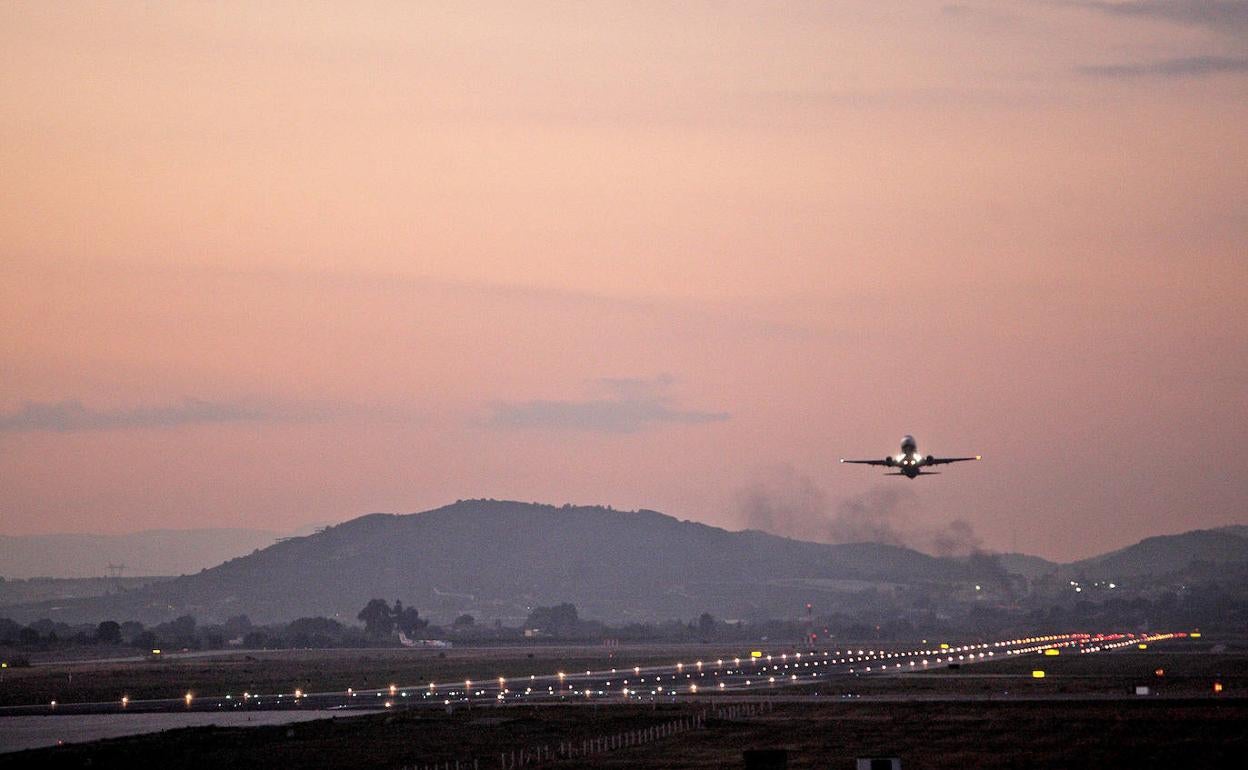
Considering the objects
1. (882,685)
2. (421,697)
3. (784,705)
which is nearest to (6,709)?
(421,697)

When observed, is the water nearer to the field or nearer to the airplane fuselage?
the field

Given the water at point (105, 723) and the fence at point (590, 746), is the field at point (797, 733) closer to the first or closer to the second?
the fence at point (590, 746)

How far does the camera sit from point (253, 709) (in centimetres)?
13725

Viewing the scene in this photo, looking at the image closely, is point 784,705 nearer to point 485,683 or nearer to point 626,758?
point 626,758

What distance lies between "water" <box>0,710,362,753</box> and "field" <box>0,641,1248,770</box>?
13.2 ft

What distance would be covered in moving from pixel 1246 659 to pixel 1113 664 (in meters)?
17.5

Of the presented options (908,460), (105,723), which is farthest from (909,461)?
(105,723)

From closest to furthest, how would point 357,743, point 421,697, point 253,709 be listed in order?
point 357,743 < point 253,709 < point 421,697

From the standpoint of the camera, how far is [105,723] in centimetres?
12519

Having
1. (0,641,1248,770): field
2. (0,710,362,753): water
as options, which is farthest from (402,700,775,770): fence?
(0,710,362,753): water

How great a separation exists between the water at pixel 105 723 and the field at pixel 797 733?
13.2 feet

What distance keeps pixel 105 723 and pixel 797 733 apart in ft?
177

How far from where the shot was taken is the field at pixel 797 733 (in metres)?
89.0

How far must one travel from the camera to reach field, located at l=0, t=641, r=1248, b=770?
8900 centimetres
